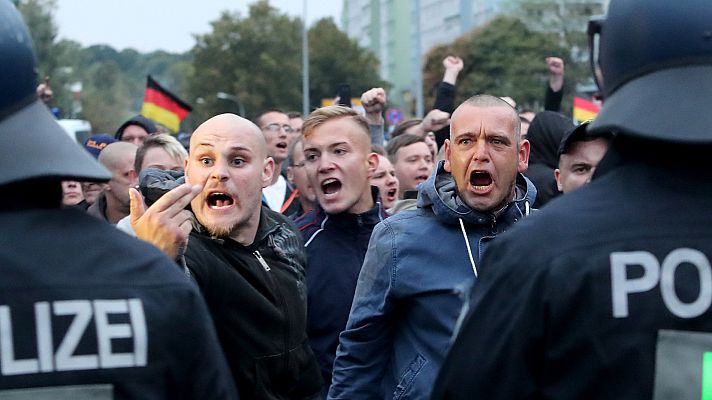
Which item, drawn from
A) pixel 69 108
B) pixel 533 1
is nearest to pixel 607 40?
pixel 533 1

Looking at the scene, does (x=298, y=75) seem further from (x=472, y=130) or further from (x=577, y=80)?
(x=472, y=130)

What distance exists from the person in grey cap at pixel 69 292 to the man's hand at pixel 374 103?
19.7 feet

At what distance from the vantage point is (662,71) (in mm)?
2641

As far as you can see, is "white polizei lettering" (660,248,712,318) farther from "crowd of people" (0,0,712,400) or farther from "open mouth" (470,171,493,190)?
"open mouth" (470,171,493,190)

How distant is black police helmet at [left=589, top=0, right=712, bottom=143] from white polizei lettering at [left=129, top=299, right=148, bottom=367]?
40.2 inches

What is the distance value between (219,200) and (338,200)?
4.10 ft

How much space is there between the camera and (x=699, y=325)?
254 cm

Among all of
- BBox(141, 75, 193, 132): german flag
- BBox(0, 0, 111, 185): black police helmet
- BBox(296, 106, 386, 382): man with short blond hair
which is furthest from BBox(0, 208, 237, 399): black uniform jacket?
BBox(141, 75, 193, 132): german flag

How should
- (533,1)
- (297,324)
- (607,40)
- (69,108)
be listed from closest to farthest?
1. (607,40)
2. (297,324)
3. (533,1)
4. (69,108)

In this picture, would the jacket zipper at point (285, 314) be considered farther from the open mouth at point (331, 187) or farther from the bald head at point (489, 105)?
the open mouth at point (331, 187)

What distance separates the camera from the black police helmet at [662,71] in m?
2.57

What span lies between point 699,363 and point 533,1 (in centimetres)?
7334

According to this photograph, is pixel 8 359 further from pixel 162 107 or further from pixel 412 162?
pixel 162 107

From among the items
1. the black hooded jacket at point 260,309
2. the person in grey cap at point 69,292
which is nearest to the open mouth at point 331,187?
the black hooded jacket at point 260,309
